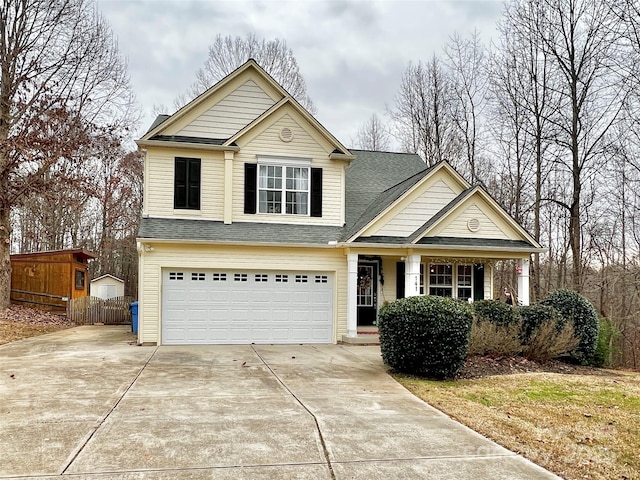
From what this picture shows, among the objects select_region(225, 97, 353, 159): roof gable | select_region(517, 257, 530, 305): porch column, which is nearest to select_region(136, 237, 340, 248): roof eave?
select_region(225, 97, 353, 159): roof gable

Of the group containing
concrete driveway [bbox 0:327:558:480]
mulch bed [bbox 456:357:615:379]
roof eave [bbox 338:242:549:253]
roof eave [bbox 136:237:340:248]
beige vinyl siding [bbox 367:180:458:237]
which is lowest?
mulch bed [bbox 456:357:615:379]

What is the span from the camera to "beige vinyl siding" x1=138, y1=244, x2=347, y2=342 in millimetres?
13273

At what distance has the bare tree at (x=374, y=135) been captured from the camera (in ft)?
109

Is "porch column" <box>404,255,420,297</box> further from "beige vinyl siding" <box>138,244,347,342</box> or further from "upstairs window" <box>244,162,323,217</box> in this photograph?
"upstairs window" <box>244,162,323,217</box>

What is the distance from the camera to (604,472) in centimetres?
494

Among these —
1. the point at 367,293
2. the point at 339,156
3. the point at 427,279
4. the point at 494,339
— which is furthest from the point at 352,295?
the point at 339,156

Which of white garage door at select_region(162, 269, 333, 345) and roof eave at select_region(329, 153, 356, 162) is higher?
roof eave at select_region(329, 153, 356, 162)

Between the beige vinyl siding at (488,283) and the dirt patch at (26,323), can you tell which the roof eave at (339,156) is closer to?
the beige vinyl siding at (488,283)

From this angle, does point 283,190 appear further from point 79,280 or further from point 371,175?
point 79,280

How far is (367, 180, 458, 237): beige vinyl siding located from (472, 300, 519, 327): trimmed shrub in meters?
3.42

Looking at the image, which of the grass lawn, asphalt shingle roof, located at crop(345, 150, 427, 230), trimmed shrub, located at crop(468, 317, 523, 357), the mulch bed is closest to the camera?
the grass lawn

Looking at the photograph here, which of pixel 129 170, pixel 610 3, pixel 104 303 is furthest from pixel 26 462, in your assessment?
pixel 129 170

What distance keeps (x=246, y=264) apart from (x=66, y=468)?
9.38m

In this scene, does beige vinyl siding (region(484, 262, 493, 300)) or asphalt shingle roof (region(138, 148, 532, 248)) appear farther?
beige vinyl siding (region(484, 262, 493, 300))
